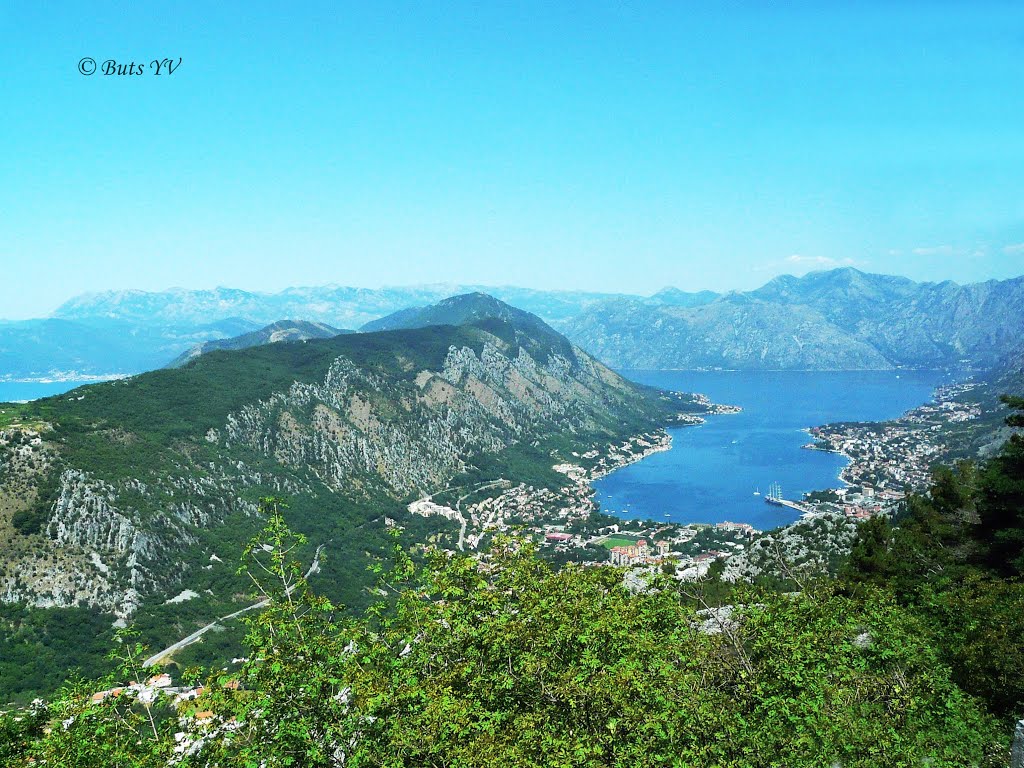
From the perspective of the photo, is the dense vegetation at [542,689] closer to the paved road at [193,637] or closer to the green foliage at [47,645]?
the paved road at [193,637]

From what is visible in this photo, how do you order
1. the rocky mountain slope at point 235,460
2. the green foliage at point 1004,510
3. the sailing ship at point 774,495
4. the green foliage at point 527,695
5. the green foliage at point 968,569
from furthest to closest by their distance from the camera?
1. the sailing ship at point 774,495
2. the rocky mountain slope at point 235,460
3. the green foliage at point 1004,510
4. the green foliage at point 968,569
5. the green foliage at point 527,695

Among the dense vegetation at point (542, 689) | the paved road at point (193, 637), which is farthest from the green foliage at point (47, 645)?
the dense vegetation at point (542, 689)

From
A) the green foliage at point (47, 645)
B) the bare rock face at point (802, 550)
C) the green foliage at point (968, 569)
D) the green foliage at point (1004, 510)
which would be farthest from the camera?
the green foliage at point (47, 645)

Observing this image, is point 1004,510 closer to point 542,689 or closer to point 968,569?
point 968,569

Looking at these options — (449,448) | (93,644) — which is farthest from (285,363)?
(93,644)

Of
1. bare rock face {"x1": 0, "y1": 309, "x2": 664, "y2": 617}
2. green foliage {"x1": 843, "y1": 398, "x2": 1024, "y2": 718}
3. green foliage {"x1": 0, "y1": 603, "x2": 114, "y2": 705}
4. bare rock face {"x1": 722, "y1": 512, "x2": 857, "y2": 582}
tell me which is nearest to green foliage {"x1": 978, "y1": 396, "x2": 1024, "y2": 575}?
green foliage {"x1": 843, "y1": 398, "x2": 1024, "y2": 718}

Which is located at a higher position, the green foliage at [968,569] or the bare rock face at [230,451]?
the green foliage at [968,569]

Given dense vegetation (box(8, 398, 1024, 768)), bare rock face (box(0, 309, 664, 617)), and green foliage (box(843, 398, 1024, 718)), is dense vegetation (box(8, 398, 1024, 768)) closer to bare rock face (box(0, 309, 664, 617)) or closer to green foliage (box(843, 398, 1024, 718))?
green foliage (box(843, 398, 1024, 718))

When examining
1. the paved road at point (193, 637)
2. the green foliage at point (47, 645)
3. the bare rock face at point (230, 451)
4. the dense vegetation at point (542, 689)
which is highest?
the dense vegetation at point (542, 689)

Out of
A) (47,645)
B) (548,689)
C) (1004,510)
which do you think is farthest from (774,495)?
(548,689)
